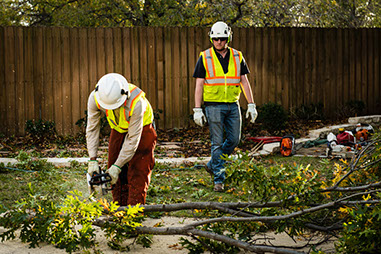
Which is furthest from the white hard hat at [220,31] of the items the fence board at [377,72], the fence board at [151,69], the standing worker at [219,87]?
the fence board at [377,72]

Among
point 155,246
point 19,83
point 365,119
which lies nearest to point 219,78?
point 155,246

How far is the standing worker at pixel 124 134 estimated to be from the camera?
515 centimetres

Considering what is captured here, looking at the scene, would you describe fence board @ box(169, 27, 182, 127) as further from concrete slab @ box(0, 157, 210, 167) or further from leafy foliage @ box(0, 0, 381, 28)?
concrete slab @ box(0, 157, 210, 167)

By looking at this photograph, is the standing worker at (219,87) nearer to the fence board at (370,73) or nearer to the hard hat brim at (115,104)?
the hard hat brim at (115,104)

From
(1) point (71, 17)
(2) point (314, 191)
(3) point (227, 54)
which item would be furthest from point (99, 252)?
(1) point (71, 17)

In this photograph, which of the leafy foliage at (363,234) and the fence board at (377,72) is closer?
the leafy foliage at (363,234)

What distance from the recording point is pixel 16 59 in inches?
465

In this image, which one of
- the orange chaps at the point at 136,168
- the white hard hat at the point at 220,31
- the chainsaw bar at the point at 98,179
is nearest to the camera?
the chainsaw bar at the point at 98,179

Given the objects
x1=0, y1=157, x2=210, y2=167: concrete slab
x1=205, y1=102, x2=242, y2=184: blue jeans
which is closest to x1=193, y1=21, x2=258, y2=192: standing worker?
x1=205, y1=102, x2=242, y2=184: blue jeans

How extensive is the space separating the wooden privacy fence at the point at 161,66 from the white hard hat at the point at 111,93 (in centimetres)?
701

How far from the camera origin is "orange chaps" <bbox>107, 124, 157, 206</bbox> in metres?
5.53

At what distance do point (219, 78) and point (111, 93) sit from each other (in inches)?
91.5

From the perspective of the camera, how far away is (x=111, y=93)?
5.08m

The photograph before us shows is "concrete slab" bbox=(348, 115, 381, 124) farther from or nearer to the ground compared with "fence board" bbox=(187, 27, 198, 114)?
nearer to the ground
